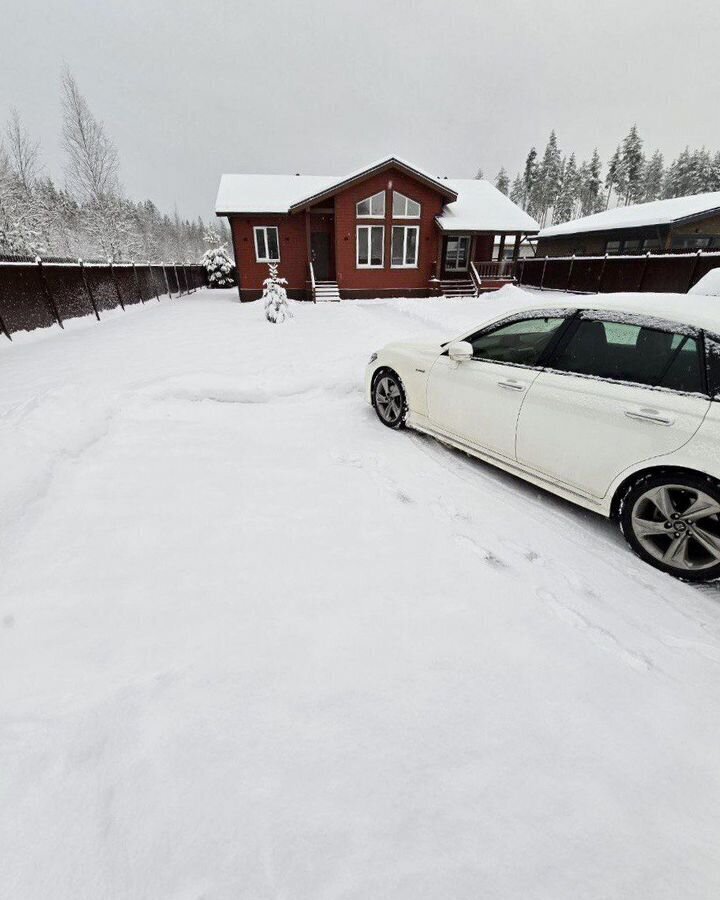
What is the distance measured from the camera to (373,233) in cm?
1820

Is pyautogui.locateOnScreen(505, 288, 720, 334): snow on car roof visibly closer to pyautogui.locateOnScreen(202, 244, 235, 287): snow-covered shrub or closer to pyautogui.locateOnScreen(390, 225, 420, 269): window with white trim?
pyautogui.locateOnScreen(390, 225, 420, 269): window with white trim

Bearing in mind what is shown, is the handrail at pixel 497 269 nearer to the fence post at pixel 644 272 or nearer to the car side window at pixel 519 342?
the fence post at pixel 644 272

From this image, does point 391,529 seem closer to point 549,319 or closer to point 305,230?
point 549,319

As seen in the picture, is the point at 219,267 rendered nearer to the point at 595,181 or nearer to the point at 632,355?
the point at 632,355

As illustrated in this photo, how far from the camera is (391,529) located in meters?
2.88

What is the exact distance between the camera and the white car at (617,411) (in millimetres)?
2381

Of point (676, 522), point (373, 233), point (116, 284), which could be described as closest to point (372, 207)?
point (373, 233)

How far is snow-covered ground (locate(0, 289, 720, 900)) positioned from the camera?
1278 mm

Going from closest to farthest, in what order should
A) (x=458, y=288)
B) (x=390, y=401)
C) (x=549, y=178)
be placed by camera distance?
(x=390, y=401)
(x=458, y=288)
(x=549, y=178)

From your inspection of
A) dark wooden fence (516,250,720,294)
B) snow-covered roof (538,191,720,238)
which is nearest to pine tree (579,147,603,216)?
snow-covered roof (538,191,720,238)

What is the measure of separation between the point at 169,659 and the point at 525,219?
22.0 meters

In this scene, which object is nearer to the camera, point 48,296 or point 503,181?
point 48,296

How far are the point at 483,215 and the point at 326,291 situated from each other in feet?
27.0

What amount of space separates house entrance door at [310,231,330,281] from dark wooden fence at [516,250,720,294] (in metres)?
11.7
